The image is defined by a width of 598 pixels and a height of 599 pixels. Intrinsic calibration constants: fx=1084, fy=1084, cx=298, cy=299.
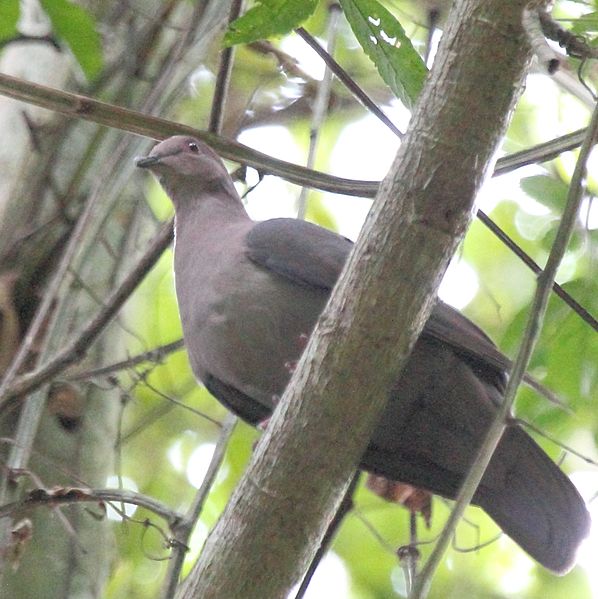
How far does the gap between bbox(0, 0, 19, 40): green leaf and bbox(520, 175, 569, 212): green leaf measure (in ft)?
5.19

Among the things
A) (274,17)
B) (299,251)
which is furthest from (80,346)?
(274,17)

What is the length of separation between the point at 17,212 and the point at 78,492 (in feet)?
4.24

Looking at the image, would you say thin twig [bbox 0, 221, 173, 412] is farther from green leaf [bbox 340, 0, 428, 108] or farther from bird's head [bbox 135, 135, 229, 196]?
bird's head [bbox 135, 135, 229, 196]

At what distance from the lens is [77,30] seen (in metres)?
2.65

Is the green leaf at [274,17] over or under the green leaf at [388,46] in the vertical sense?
under

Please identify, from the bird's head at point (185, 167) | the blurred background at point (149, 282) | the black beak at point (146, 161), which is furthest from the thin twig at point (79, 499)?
the bird's head at point (185, 167)

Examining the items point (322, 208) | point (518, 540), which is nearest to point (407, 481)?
point (518, 540)

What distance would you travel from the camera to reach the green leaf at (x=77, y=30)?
8.60ft

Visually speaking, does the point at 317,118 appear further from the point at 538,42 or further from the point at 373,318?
the point at 538,42

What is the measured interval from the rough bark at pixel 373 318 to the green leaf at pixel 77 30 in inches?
A: 36.6

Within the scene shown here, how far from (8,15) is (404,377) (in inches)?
56.9

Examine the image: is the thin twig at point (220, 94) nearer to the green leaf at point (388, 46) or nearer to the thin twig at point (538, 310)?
the green leaf at point (388, 46)

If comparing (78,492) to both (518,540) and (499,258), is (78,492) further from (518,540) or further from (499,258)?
(499,258)

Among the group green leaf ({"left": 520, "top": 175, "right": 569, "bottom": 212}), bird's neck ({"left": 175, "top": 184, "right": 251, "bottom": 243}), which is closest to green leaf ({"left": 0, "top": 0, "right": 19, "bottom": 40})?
bird's neck ({"left": 175, "top": 184, "right": 251, "bottom": 243})
